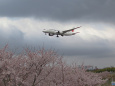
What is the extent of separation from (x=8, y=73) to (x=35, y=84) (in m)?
3.29

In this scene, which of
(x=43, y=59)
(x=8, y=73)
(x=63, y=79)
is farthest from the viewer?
(x=63, y=79)

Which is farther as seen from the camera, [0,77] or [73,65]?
[73,65]

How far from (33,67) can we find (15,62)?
5.47 feet

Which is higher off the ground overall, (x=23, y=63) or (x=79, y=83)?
(x=23, y=63)

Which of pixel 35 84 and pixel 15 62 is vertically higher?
pixel 15 62

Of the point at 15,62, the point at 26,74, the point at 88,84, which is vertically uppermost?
the point at 15,62

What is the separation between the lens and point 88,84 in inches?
933

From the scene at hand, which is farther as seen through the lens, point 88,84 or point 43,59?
point 88,84

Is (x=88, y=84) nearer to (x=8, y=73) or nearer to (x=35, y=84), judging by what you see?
(x=35, y=84)

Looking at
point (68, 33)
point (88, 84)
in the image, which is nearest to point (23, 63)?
point (88, 84)

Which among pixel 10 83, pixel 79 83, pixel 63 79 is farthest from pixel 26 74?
pixel 79 83

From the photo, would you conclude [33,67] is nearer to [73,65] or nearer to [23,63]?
[23,63]

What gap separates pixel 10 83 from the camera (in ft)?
48.1

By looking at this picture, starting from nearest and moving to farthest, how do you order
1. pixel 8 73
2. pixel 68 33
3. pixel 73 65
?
pixel 8 73 < pixel 73 65 < pixel 68 33
